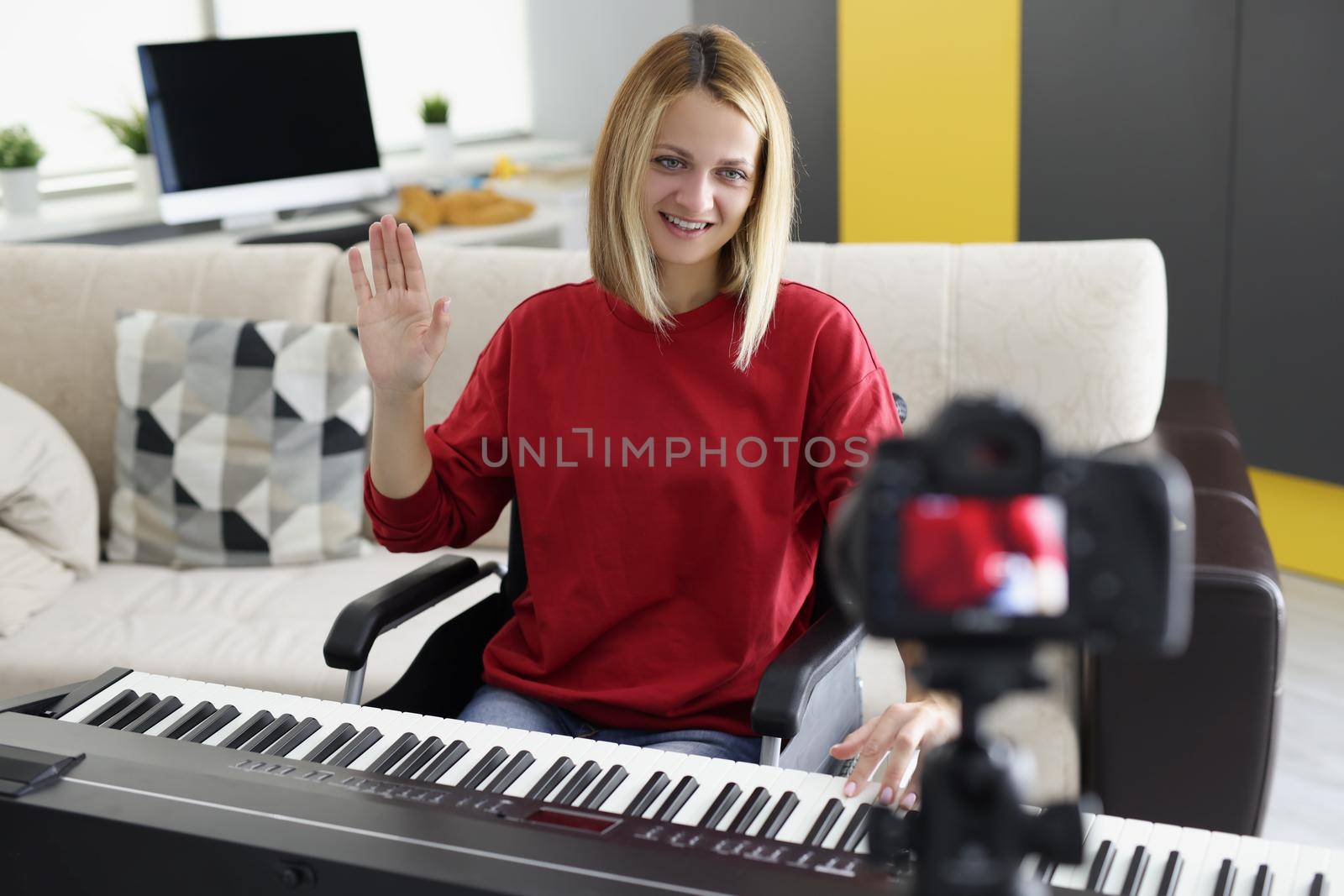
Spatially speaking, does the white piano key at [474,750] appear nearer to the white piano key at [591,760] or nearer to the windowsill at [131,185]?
the white piano key at [591,760]

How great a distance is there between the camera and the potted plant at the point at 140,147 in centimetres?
426

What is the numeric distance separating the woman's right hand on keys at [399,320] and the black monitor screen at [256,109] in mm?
2634

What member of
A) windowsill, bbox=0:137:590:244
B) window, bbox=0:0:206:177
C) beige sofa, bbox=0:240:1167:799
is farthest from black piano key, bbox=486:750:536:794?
window, bbox=0:0:206:177

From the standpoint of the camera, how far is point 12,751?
103cm

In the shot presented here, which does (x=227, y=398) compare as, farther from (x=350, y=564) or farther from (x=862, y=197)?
(x=862, y=197)

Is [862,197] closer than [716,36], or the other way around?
[716,36]

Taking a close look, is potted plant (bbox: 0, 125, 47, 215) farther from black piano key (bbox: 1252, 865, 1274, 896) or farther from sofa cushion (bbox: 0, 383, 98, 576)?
black piano key (bbox: 1252, 865, 1274, 896)

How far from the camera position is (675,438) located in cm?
156

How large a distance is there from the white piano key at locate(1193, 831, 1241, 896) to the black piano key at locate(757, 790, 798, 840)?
0.96 feet

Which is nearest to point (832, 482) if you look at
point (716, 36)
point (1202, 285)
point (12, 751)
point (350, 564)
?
point (716, 36)

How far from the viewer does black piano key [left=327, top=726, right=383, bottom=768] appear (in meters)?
1.20

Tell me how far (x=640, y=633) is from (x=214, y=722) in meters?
0.49

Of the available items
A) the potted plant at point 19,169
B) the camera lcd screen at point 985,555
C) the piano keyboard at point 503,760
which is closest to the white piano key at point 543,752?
the piano keyboard at point 503,760

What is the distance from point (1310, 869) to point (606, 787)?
528mm
